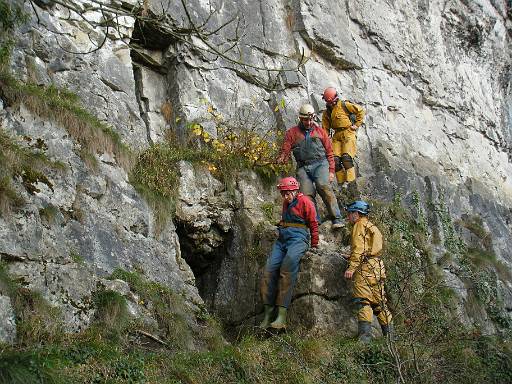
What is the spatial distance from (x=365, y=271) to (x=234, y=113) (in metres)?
4.62

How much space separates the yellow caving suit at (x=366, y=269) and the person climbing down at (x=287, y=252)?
0.62 m

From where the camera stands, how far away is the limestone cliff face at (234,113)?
8.03 m

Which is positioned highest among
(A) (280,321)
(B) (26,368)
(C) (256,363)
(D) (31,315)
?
(D) (31,315)

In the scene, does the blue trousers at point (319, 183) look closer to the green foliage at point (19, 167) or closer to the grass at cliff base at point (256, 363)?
the grass at cliff base at point (256, 363)

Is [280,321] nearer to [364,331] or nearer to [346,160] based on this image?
[364,331]

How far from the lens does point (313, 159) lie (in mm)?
10469

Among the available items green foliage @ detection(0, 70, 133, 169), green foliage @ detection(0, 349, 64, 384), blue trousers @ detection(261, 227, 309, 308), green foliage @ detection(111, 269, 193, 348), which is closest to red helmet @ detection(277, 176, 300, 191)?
blue trousers @ detection(261, 227, 309, 308)

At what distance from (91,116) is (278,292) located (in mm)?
3704

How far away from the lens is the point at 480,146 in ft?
57.7

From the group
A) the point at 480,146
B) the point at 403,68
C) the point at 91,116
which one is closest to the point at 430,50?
the point at 403,68

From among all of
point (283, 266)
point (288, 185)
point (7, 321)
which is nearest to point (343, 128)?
point (288, 185)

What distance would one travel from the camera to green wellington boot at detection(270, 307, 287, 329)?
8414 millimetres

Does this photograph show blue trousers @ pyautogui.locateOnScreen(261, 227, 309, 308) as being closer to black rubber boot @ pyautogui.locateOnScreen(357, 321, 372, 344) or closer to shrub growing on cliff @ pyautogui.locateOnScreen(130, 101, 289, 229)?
black rubber boot @ pyautogui.locateOnScreen(357, 321, 372, 344)

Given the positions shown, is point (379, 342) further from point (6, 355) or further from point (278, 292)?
point (6, 355)
